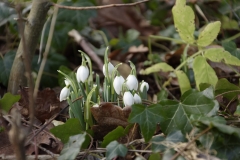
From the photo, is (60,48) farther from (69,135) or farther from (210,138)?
(210,138)

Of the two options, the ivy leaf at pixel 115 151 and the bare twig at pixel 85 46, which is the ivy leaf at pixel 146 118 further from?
the bare twig at pixel 85 46

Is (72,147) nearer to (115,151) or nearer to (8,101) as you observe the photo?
(115,151)

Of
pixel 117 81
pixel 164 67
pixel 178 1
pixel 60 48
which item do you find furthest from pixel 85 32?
pixel 117 81

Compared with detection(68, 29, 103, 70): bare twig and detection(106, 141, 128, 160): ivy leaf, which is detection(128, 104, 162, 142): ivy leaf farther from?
detection(68, 29, 103, 70): bare twig

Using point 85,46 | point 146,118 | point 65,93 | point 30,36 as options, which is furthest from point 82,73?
point 85,46

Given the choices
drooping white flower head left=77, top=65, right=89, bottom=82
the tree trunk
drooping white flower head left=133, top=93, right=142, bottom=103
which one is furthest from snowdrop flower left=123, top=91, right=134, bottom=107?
the tree trunk
